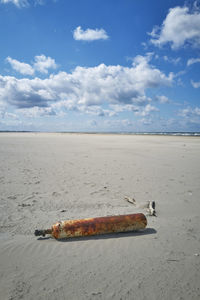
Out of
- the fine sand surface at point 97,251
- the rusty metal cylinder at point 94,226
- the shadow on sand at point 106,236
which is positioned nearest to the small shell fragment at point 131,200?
the fine sand surface at point 97,251

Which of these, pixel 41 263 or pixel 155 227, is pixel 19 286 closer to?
pixel 41 263

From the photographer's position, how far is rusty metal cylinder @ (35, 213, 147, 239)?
2.39 metres

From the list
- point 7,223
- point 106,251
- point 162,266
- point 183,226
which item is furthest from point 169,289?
point 7,223

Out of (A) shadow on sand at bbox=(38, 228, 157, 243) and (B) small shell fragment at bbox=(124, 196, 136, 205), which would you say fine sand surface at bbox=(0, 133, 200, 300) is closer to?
(A) shadow on sand at bbox=(38, 228, 157, 243)

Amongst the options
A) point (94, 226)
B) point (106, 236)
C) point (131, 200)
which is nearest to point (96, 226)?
point (94, 226)

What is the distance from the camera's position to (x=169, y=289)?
169cm

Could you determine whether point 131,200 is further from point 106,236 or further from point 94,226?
point 94,226

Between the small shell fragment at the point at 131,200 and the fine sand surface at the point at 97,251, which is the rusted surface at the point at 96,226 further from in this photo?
the small shell fragment at the point at 131,200

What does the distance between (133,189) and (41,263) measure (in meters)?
3.39

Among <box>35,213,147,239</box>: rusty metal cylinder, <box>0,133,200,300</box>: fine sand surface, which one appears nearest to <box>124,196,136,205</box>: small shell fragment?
<box>0,133,200,300</box>: fine sand surface

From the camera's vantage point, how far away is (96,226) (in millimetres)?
2455

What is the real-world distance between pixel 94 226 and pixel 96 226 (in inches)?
1.2

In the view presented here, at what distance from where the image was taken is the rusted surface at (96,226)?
94.0 inches

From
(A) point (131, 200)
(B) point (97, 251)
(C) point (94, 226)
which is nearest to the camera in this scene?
(B) point (97, 251)
